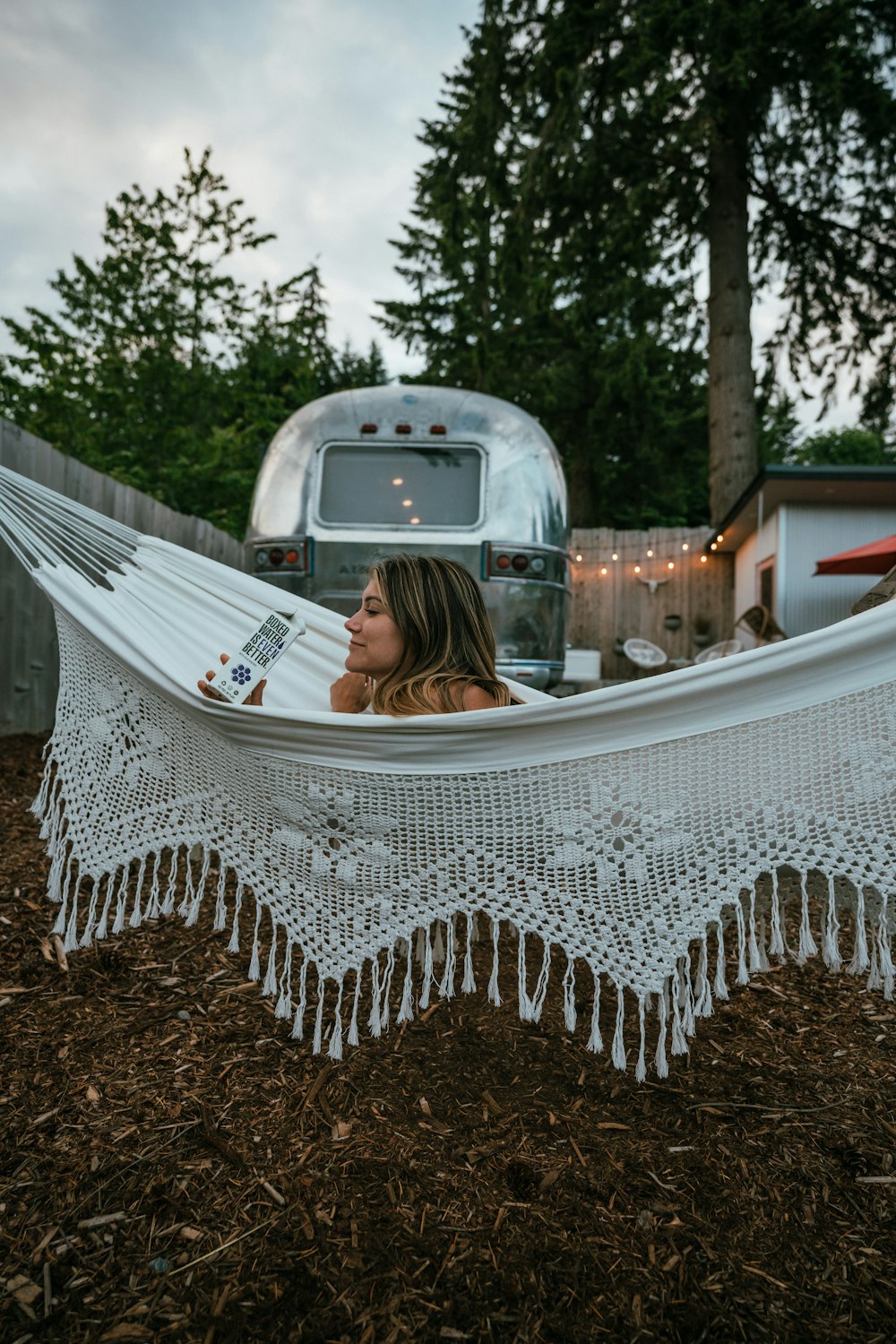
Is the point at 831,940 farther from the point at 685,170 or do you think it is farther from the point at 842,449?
the point at 842,449

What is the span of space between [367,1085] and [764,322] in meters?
10.3

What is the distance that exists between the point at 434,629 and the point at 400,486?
253cm

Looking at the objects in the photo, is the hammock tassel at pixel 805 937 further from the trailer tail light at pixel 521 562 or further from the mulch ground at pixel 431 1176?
the trailer tail light at pixel 521 562

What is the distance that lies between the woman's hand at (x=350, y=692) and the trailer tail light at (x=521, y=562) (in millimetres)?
2061

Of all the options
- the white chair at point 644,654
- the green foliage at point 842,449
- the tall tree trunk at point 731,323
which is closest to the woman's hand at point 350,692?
the white chair at point 644,654

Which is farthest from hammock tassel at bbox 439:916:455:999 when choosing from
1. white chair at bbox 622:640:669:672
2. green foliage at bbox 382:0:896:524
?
green foliage at bbox 382:0:896:524

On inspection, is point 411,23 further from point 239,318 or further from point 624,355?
point 624,355

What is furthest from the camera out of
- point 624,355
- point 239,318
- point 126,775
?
point 624,355

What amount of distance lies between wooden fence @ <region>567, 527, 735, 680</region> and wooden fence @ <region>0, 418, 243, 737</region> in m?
6.18

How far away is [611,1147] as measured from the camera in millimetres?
1330

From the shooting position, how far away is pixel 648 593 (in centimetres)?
970

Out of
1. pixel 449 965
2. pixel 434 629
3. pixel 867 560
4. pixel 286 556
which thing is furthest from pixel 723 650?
pixel 449 965

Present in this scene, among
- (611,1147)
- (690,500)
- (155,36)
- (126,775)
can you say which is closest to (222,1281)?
(611,1147)

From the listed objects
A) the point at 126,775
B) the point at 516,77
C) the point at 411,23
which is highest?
the point at 411,23
